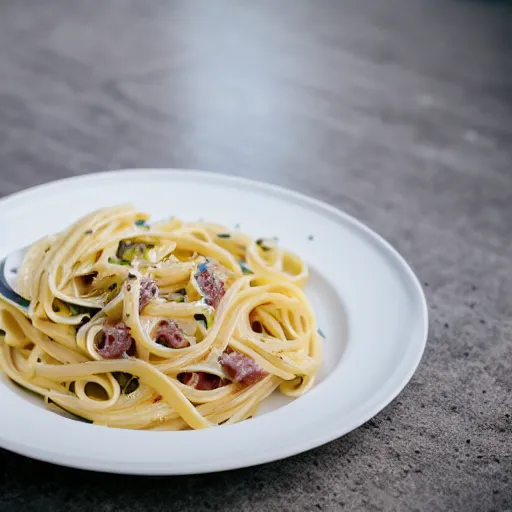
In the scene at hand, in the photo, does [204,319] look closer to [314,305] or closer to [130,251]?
[130,251]

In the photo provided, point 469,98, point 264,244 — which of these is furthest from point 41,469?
point 469,98

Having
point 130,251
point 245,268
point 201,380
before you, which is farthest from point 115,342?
point 245,268

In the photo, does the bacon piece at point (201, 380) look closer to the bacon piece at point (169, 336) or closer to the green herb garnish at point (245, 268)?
the bacon piece at point (169, 336)

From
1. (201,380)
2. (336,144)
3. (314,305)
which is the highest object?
(201,380)

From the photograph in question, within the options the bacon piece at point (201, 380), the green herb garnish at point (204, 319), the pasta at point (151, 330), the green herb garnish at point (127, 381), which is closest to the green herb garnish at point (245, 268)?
the pasta at point (151, 330)

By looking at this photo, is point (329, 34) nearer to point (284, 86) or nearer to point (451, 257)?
point (284, 86)
